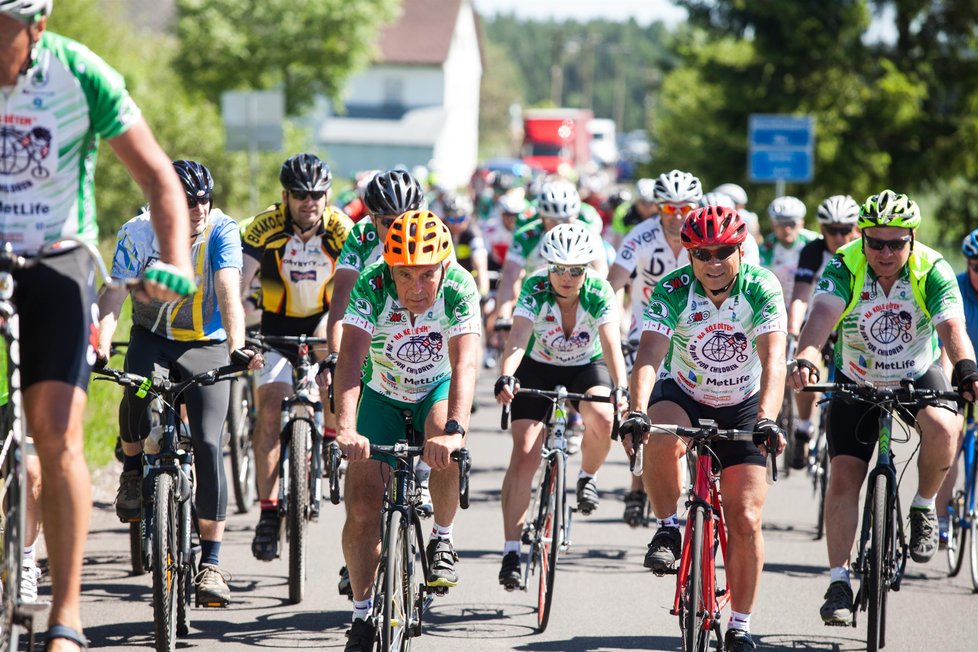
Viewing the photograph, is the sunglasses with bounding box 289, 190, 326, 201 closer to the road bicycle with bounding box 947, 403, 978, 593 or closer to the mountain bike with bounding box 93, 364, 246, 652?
the mountain bike with bounding box 93, 364, 246, 652

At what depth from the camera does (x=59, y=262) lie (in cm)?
466

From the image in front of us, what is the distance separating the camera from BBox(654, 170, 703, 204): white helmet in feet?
33.2

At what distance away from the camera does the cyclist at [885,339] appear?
23.2ft

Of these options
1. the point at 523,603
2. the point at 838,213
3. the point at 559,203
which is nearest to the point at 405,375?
the point at 523,603

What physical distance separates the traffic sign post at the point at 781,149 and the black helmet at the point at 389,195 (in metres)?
15.3

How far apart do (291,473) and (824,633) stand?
10.4ft

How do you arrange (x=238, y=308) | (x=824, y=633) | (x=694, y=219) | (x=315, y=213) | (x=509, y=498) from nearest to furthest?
(x=694, y=219), (x=238, y=308), (x=824, y=633), (x=509, y=498), (x=315, y=213)

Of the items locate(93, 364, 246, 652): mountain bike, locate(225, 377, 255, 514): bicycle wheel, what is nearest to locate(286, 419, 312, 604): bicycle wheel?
locate(93, 364, 246, 652): mountain bike

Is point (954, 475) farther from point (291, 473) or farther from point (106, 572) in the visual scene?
point (106, 572)

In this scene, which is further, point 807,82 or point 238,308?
point 807,82

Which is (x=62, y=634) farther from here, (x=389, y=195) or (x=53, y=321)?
(x=389, y=195)

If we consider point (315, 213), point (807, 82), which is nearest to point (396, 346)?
point (315, 213)

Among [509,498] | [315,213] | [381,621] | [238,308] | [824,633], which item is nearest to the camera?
[381,621]

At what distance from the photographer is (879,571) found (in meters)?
6.59
